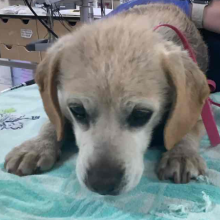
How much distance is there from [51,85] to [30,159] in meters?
0.27

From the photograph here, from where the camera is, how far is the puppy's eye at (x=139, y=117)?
1012 mm

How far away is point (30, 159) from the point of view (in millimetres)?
1163

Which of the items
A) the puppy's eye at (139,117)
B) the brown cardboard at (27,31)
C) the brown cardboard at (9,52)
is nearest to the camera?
the puppy's eye at (139,117)

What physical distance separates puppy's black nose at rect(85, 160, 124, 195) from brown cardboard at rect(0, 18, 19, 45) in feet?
9.70

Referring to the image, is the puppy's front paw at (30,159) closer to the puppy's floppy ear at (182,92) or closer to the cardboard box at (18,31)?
the puppy's floppy ear at (182,92)

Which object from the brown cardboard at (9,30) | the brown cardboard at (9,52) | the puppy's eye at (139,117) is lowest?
the brown cardboard at (9,52)

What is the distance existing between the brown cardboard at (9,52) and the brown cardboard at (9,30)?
0.20 feet

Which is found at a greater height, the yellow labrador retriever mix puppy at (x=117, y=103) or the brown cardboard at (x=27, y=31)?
the yellow labrador retriever mix puppy at (x=117, y=103)

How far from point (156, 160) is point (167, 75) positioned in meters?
0.34

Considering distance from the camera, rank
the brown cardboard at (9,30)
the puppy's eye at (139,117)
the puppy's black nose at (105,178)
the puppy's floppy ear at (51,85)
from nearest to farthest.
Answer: the puppy's black nose at (105,178)
the puppy's eye at (139,117)
the puppy's floppy ear at (51,85)
the brown cardboard at (9,30)

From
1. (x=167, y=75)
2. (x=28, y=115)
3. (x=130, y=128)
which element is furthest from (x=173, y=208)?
(x=28, y=115)

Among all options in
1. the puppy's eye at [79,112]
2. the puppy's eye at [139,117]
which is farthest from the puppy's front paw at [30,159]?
the puppy's eye at [139,117]

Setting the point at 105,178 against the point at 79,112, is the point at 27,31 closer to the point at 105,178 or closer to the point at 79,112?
the point at 79,112

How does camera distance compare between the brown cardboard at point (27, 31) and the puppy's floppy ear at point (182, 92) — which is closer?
the puppy's floppy ear at point (182, 92)
